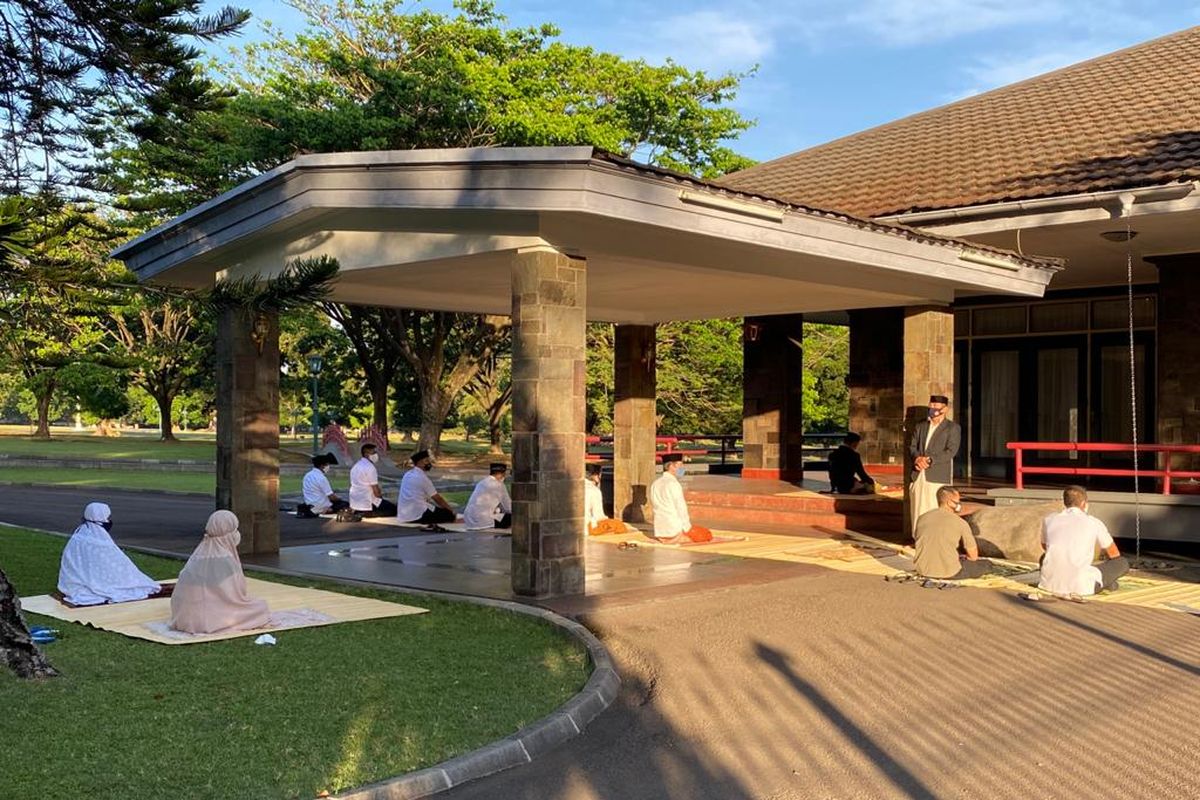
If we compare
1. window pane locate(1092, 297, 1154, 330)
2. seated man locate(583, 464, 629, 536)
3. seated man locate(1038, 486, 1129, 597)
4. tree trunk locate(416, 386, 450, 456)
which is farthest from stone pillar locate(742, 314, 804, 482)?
tree trunk locate(416, 386, 450, 456)

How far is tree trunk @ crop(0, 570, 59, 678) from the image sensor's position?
6.92 m

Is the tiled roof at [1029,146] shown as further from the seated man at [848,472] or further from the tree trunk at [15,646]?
the tree trunk at [15,646]

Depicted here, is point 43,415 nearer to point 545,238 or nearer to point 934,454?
point 934,454

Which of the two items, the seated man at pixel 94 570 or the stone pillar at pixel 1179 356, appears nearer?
the seated man at pixel 94 570

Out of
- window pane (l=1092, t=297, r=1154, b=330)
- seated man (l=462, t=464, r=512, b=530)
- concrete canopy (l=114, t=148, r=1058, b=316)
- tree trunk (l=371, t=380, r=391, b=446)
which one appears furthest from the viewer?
tree trunk (l=371, t=380, r=391, b=446)

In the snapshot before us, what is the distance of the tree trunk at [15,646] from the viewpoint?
6922 millimetres

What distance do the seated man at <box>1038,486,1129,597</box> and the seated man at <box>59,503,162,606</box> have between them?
8.71 m

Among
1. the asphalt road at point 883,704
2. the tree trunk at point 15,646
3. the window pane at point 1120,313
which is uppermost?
the window pane at point 1120,313

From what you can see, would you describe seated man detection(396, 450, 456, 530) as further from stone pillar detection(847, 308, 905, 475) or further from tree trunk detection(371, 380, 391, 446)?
tree trunk detection(371, 380, 391, 446)

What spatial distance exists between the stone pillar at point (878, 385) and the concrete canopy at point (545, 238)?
221 inches

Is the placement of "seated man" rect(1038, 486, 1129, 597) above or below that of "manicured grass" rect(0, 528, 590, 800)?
above

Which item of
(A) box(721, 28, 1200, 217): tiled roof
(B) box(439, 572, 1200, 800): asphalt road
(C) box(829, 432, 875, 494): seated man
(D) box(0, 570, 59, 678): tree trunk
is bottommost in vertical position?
(B) box(439, 572, 1200, 800): asphalt road

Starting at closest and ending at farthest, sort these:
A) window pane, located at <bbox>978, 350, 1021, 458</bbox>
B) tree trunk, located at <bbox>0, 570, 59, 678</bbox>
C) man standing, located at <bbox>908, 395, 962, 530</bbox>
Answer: tree trunk, located at <bbox>0, 570, 59, 678</bbox>
man standing, located at <bbox>908, 395, 962, 530</bbox>
window pane, located at <bbox>978, 350, 1021, 458</bbox>

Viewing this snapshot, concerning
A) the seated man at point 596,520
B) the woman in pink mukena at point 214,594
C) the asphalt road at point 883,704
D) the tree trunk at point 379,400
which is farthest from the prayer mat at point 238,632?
the tree trunk at point 379,400
